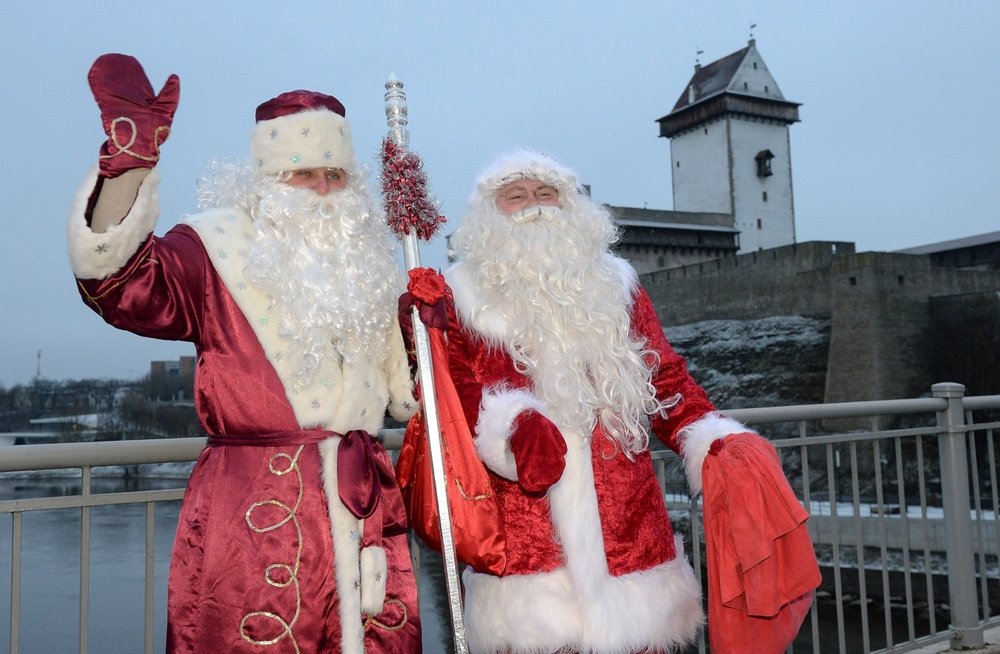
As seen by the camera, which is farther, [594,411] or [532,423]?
[594,411]

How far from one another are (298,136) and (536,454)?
93 cm

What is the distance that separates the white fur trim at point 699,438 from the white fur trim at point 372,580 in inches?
35.7

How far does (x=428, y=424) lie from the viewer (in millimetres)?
1984

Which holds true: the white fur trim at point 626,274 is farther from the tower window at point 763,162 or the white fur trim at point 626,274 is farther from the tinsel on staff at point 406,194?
the tower window at point 763,162

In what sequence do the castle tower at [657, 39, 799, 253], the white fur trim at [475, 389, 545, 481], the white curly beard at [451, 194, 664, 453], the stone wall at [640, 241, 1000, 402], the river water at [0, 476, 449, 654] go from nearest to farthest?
the white fur trim at [475, 389, 545, 481] → the white curly beard at [451, 194, 664, 453] → the river water at [0, 476, 449, 654] → the stone wall at [640, 241, 1000, 402] → the castle tower at [657, 39, 799, 253]

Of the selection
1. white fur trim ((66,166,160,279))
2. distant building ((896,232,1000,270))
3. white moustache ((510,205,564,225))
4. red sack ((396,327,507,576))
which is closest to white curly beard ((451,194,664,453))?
white moustache ((510,205,564,225))

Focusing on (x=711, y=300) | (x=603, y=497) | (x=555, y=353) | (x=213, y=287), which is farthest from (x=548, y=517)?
(x=711, y=300)

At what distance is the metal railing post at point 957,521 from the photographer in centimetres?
356

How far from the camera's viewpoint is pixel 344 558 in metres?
1.81

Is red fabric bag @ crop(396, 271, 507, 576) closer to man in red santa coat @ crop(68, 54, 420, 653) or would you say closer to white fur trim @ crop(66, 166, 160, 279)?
man in red santa coat @ crop(68, 54, 420, 653)

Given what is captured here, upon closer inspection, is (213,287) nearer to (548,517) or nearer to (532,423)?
(532,423)

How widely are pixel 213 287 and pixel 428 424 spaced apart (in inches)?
22.4

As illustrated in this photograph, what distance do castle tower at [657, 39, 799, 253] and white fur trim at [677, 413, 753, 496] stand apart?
125ft

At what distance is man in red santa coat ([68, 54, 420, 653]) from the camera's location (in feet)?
5.41
